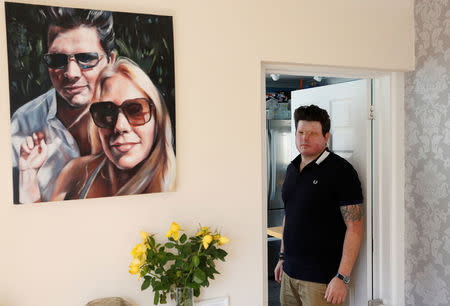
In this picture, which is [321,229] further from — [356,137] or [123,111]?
[123,111]

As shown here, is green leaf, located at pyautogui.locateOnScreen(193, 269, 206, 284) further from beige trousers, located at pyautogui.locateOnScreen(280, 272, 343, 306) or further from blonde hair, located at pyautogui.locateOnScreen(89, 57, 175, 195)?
beige trousers, located at pyautogui.locateOnScreen(280, 272, 343, 306)

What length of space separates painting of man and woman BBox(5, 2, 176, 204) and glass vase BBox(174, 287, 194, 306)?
429mm

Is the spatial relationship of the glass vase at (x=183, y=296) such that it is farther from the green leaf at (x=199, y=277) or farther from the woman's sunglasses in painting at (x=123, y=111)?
the woman's sunglasses in painting at (x=123, y=111)

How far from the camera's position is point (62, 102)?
5.34 ft

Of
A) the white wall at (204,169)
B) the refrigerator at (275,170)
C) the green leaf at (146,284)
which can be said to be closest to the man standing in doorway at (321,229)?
the white wall at (204,169)

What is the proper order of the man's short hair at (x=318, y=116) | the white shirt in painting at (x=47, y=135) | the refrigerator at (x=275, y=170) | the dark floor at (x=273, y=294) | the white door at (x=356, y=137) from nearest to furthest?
the white shirt in painting at (x=47, y=135) → the white door at (x=356, y=137) → the man's short hair at (x=318, y=116) → the dark floor at (x=273, y=294) → the refrigerator at (x=275, y=170)

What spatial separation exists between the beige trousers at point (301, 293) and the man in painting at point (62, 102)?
1536 millimetres

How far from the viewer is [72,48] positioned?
1.64m

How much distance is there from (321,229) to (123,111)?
140 centimetres

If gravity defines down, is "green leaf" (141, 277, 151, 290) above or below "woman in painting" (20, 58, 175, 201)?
below

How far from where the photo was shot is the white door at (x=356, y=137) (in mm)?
2518

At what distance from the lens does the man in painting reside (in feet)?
5.18

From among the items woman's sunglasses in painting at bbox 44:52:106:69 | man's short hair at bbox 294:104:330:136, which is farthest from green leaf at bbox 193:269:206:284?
man's short hair at bbox 294:104:330:136

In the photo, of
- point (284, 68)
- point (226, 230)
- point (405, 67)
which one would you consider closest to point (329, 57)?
point (284, 68)
